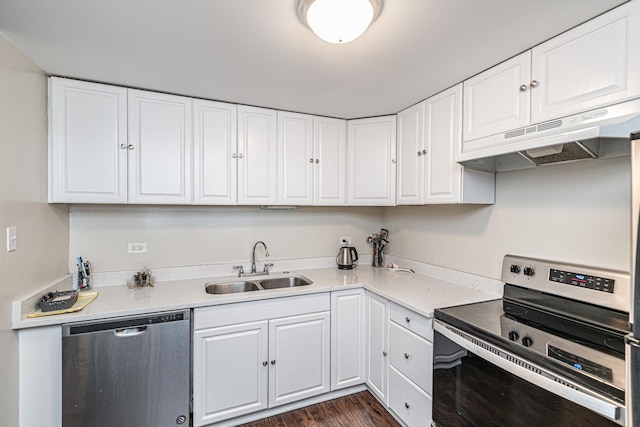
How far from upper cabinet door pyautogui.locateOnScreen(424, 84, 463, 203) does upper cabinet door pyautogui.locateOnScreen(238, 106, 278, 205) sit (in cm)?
119

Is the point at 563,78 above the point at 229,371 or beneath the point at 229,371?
above

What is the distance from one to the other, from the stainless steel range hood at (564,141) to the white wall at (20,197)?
234 centimetres

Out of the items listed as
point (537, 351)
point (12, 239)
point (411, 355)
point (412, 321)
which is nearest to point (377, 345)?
point (411, 355)

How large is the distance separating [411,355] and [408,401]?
295 mm

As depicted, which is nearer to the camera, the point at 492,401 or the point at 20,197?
the point at 492,401

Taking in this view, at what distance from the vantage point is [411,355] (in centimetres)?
176

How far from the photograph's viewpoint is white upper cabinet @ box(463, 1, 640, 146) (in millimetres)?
1126

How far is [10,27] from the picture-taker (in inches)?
50.9

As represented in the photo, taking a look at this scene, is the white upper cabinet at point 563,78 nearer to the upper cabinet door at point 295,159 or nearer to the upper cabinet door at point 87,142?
the upper cabinet door at point 295,159

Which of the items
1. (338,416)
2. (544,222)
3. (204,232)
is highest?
(544,222)

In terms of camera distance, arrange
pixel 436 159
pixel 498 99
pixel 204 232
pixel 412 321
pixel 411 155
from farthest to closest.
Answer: pixel 204 232, pixel 411 155, pixel 436 159, pixel 412 321, pixel 498 99

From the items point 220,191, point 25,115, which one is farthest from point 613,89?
point 25,115

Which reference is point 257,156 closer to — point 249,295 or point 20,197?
point 249,295

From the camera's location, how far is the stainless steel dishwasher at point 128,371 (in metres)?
1.52
